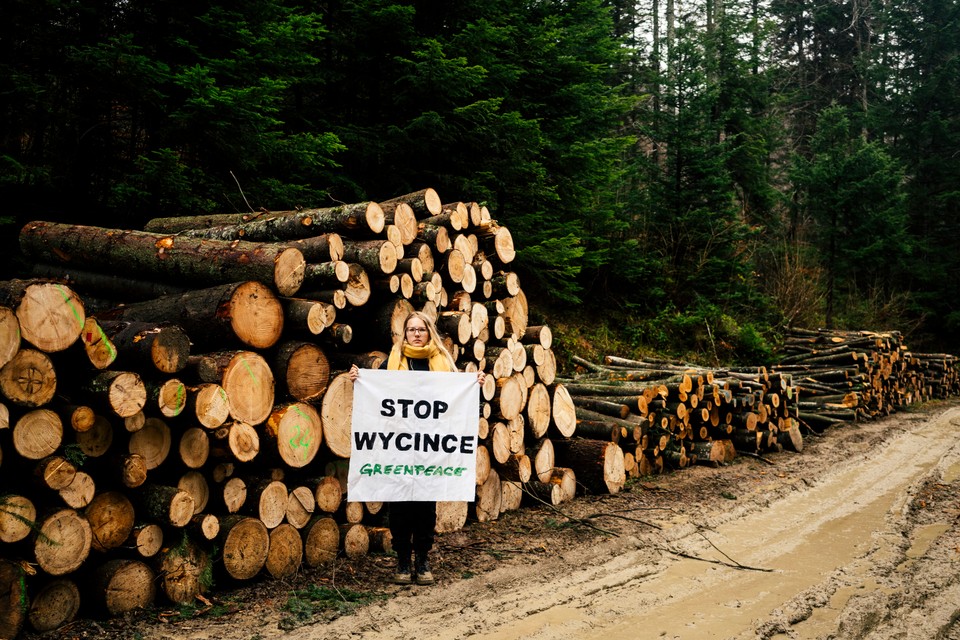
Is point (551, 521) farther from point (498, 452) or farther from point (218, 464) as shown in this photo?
point (218, 464)

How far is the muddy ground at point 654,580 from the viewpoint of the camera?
12.8 feet

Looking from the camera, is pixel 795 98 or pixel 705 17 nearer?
pixel 705 17

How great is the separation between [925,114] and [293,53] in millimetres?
30692

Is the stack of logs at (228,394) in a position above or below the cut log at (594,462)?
above

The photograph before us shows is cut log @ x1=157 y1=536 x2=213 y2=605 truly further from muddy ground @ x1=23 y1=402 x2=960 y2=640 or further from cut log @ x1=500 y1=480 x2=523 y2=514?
cut log @ x1=500 y1=480 x2=523 y2=514

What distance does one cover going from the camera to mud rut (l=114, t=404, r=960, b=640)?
153 inches

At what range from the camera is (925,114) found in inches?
1134

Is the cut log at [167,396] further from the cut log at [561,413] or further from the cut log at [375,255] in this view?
the cut log at [561,413]

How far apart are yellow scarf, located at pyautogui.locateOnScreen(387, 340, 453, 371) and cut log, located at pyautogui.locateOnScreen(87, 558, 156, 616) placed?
213 cm

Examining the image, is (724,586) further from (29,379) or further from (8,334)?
(8,334)

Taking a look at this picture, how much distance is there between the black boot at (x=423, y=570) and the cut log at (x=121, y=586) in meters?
1.79

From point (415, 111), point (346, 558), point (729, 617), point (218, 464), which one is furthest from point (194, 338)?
point (415, 111)

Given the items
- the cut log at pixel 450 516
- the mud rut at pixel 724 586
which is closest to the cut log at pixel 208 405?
the mud rut at pixel 724 586

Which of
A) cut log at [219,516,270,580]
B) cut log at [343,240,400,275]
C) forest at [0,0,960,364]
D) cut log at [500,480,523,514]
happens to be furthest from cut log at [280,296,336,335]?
forest at [0,0,960,364]
